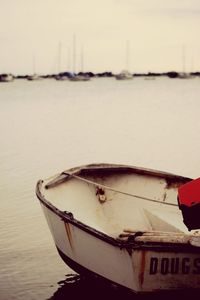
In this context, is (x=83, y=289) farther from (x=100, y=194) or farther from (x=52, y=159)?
(x=52, y=159)

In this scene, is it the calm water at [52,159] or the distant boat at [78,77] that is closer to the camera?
the calm water at [52,159]

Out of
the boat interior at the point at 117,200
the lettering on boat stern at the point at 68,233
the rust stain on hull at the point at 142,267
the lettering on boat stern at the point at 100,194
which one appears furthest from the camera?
the lettering on boat stern at the point at 100,194

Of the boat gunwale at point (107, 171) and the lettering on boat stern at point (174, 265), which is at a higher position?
the boat gunwale at point (107, 171)

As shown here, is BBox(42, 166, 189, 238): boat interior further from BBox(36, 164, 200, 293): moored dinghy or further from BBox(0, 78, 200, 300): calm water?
BBox(0, 78, 200, 300): calm water

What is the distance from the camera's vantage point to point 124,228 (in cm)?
1006

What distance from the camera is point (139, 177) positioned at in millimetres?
10891

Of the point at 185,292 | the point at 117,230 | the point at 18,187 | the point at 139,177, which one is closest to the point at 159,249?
the point at 185,292

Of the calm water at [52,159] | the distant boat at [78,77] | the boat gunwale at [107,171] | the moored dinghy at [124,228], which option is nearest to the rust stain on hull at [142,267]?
the moored dinghy at [124,228]

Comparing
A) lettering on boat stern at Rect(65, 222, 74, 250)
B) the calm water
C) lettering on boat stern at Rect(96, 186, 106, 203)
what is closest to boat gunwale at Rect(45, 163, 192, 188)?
lettering on boat stern at Rect(96, 186, 106, 203)

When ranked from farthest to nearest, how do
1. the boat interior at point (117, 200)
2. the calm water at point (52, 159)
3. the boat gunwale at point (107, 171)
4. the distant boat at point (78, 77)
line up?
1. the distant boat at point (78, 77)
2. the boat gunwale at point (107, 171)
3. the boat interior at point (117, 200)
4. the calm water at point (52, 159)

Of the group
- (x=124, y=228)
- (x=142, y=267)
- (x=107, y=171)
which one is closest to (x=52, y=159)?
(x=107, y=171)

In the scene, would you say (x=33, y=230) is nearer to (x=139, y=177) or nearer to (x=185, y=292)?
(x=139, y=177)

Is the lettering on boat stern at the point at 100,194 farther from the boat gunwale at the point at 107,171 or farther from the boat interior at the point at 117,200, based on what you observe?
the boat gunwale at the point at 107,171

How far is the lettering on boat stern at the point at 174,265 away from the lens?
7.48 meters
